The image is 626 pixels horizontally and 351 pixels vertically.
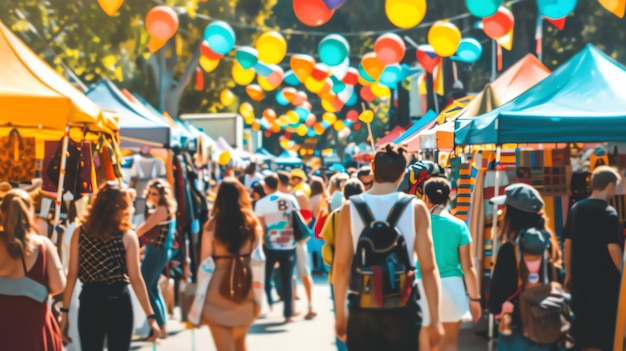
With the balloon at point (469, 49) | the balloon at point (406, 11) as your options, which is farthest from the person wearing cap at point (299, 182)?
the balloon at point (406, 11)

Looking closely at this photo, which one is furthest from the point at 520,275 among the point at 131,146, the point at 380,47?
the point at 380,47

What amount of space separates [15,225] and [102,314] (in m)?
1.06

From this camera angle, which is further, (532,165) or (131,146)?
(131,146)

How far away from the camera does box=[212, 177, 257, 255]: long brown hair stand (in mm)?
6793

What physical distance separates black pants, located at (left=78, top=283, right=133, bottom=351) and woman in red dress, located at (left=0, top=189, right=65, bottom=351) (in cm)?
59

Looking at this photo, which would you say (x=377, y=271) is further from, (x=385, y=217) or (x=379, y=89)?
(x=379, y=89)

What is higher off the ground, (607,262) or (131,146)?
(131,146)

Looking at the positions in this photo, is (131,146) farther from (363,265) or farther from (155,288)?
(363,265)

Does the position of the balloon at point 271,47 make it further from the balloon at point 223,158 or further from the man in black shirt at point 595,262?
the man in black shirt at point 595,262

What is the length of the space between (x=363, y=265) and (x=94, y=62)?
19208mm

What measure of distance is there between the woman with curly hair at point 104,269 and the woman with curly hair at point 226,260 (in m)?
0.48

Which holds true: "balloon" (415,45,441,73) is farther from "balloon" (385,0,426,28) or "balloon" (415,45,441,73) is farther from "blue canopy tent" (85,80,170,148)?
"blue canopy tent" (85,80,170,148)

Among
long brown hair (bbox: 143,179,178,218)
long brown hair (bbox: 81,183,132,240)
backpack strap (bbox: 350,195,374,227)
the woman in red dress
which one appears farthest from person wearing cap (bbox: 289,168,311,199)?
backpack strap (bbox: 350,195,374,227)

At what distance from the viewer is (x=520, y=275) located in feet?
20.9
